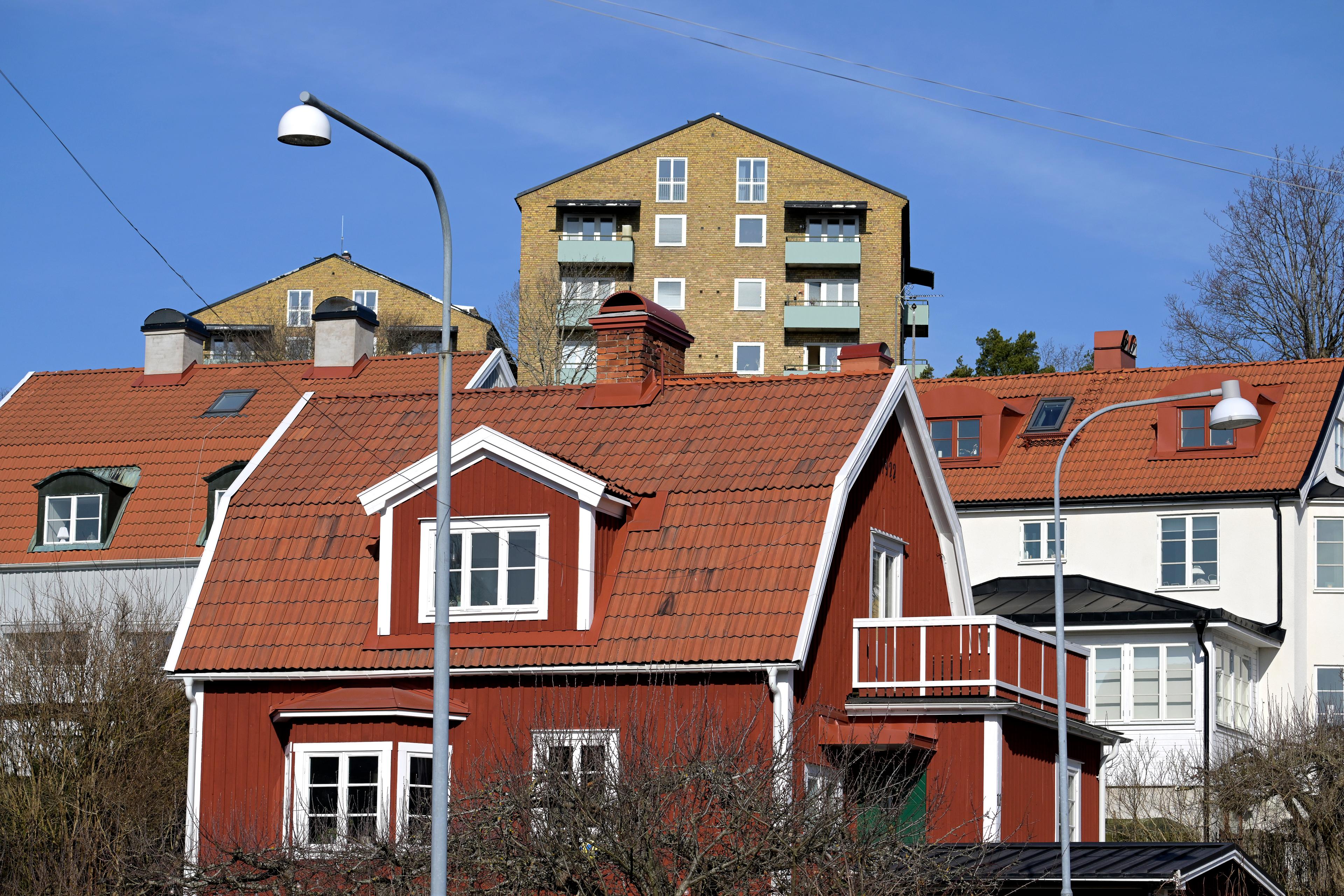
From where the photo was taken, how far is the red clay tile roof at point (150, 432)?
3131 centimetres

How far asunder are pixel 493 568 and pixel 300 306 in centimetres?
5967

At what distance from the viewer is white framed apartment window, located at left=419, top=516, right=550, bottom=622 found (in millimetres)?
20781

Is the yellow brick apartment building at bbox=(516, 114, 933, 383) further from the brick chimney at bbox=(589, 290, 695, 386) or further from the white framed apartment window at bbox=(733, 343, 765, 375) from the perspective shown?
the brick chimney at bbox=(589, 290, 695, 386)

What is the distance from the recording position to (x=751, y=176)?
244 feet

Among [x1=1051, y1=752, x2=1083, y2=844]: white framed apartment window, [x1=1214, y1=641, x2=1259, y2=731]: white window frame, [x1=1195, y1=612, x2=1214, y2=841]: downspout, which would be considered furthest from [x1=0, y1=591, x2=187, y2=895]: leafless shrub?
[x1=1214, y1=641, x2=1259, y2=731]: white window frame

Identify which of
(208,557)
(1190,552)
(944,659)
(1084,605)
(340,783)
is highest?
(1190,552)

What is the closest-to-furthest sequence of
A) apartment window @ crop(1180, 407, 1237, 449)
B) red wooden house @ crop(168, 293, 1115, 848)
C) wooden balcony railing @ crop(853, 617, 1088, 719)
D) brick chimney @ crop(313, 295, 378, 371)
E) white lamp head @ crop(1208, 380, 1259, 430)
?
red wooden house @ crop(168, 293, 1115, 848) → wooden balcony railing @ crop(853, 617, 1088, 719) → white lamp head @ crop(1208, 380, 1259, 430) → brick chimney @ crop(313, 295, 378, 371) → apartment window @ crop(1180, 407, 1237, 449)

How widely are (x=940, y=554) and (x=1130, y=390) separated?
17712 millimetres

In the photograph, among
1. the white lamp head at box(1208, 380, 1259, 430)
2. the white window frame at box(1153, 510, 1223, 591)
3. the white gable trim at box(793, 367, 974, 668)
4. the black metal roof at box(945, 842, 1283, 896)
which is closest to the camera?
the black metal roof at box(945, 842, 1283, 896)

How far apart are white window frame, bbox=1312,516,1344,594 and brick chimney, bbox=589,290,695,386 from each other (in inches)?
786

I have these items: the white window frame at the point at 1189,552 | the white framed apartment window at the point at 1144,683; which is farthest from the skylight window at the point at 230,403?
the white window frame at the point at 1189,552

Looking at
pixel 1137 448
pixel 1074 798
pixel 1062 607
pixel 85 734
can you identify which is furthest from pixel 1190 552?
pixel 85 734

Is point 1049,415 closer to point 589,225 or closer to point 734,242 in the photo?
point 734,242

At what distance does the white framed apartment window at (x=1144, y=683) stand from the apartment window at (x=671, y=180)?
42326 millimetres
